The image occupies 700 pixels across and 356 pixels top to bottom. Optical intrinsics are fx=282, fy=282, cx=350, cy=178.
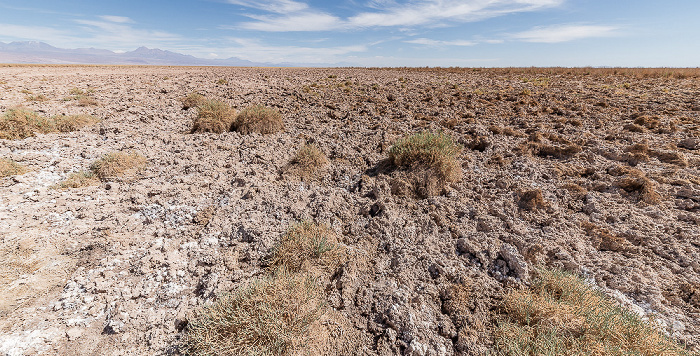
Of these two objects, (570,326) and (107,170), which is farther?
(107,170)

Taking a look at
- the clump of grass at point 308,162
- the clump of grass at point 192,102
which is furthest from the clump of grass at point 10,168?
the clump of grass at point 192,102

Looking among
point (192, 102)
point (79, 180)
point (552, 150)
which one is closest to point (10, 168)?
point (79, 180)

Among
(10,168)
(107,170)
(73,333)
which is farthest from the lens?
(107,170)

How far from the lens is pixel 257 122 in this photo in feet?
22.0

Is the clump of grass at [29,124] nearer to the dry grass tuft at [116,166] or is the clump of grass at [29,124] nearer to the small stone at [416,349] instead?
the dry grass tuft at [116,166]

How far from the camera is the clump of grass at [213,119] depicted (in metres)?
6.81

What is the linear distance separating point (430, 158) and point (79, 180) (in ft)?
17.6

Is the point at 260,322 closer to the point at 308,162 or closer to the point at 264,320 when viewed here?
the point at 264,320

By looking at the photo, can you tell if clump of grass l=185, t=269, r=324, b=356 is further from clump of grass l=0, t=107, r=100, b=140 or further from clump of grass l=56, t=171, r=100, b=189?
clump of grass l=0, t=107, r=100, b=140

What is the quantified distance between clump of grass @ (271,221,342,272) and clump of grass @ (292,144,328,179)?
1624mm

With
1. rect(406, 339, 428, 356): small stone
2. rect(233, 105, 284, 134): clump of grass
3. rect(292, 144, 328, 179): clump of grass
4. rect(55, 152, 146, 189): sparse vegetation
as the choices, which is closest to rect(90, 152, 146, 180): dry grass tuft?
rect(55, 152, 146, 189): sparse vegetation

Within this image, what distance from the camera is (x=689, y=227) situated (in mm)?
3115

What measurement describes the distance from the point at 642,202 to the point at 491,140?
265cm

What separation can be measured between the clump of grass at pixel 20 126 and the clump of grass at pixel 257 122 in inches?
166
